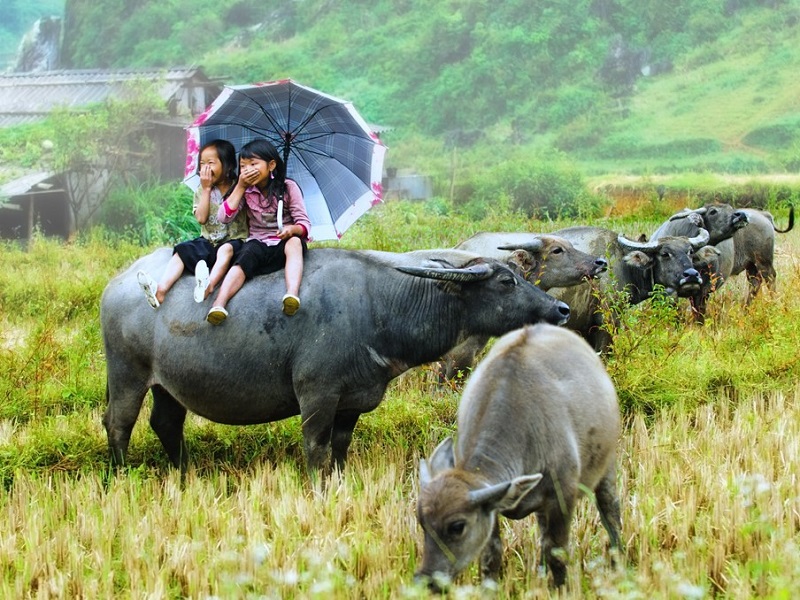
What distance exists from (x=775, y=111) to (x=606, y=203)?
17.0 ft

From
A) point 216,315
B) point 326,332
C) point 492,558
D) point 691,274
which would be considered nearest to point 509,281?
point 326,332

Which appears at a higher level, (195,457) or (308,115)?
(308,115)

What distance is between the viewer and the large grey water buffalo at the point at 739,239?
33.1 feet

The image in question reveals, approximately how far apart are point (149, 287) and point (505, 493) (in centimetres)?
257

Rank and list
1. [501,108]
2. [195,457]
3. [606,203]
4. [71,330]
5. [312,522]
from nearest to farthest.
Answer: [312,522]
[195,457]
[71,330]
[606,203]
[501,108]

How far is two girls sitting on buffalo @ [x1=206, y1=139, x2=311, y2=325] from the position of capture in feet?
17.1

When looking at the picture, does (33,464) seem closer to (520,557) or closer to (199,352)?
(199,352)

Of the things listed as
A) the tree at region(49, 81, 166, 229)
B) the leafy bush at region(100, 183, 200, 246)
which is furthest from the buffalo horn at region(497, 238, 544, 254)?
the tree at region(49, 81, 166, 229)

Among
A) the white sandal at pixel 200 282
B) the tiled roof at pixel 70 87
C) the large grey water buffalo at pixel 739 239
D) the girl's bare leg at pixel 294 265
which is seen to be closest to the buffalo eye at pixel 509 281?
the girl's bare leg at pixel 294 265

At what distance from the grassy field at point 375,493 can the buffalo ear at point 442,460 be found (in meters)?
0.41

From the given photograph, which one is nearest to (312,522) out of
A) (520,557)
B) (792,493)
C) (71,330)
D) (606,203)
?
(520,557)

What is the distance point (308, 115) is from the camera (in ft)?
20.1

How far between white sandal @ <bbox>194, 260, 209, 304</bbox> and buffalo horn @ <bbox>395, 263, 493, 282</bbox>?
3.34 ft

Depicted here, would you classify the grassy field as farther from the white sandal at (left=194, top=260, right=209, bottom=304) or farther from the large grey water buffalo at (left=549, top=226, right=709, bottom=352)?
the white sandal at (left=194, top=260, right=209, bottom=304)
